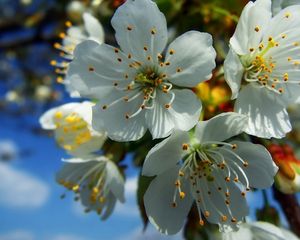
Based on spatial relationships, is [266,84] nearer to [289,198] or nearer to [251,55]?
[251,55]

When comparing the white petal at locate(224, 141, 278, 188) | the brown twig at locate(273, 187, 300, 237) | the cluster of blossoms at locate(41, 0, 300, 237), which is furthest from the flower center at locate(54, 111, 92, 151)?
the brown twig at locate(273, 187, 300, 237)

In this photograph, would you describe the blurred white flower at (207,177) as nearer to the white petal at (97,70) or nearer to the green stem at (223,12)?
the white petal at (97,70)

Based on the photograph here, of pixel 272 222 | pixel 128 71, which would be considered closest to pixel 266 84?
pixel 128 71

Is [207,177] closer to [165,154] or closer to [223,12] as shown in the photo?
[165,154]

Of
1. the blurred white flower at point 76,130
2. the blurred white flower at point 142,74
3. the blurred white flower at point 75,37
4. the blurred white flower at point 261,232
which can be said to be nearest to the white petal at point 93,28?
the blurred white flower at point 75,37

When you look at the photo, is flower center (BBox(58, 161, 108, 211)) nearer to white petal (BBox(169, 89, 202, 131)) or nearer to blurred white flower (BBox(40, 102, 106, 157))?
blurred white flower (BBox(40, 102, 106, 157))

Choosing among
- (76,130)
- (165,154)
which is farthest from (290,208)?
(76,130)
